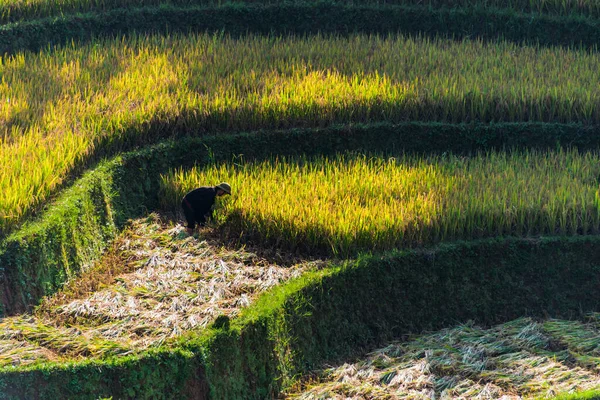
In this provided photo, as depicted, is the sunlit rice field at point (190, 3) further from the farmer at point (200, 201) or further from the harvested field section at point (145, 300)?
the farmer at point (200, 201)

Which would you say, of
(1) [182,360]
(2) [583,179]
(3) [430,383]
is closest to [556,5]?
(2) [583,179]

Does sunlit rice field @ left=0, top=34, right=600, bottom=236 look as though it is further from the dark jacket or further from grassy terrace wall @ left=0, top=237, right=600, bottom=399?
grassy terrace wall @ left=0, top=237, right=600, bottom=399

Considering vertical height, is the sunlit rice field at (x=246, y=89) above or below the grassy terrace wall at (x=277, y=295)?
above

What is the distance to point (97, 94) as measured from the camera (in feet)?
26.5

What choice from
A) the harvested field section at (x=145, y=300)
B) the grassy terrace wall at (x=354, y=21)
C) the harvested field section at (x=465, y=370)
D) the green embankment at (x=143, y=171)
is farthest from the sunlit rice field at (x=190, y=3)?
the harvested field section at (x=465, y=370)

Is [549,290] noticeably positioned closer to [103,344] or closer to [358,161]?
[358,161]

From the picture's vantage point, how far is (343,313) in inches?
229

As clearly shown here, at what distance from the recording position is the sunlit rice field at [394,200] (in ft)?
20.5

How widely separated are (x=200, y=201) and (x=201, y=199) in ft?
0.07

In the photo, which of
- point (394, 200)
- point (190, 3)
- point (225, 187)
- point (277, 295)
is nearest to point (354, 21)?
point (190, 3)

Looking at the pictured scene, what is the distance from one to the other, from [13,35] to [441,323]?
21.4 feet

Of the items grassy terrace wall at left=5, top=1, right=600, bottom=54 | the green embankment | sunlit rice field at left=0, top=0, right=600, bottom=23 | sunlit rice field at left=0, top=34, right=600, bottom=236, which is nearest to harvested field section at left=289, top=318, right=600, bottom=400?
the green embankment

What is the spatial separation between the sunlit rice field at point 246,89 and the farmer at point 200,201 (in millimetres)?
997

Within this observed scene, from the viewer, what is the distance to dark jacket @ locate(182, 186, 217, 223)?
6.43m
